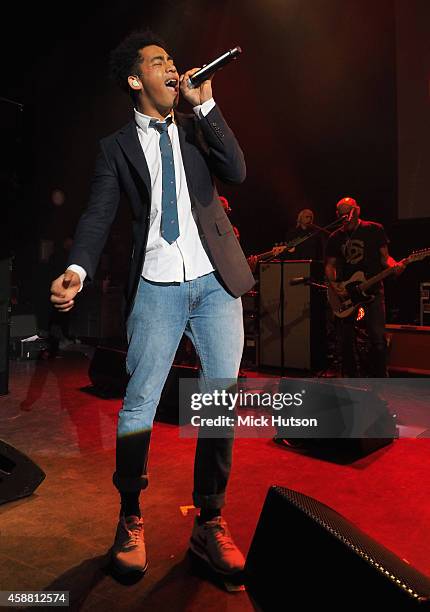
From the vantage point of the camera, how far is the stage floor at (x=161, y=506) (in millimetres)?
1585

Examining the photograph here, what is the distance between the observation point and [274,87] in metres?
8.27

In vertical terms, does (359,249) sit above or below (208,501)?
above

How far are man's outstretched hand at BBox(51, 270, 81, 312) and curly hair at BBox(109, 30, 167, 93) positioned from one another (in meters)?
0.76

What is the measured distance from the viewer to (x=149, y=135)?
177 centimetres

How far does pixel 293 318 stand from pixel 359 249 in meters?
1.28

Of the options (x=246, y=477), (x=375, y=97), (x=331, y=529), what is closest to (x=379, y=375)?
(x=246, y=477)

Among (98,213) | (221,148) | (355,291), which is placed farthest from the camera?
(355,291)

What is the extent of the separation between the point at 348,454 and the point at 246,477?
70 cm

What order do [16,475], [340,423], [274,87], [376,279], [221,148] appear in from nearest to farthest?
1. [221,148]
2. [16,475]
3. [340,423]
4. [376,279]
5. [274,87]

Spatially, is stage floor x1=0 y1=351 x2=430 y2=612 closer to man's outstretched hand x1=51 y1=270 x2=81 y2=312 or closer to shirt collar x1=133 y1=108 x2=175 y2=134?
man's outstretched hand x1=51 y1=270 x2=81 y2=312

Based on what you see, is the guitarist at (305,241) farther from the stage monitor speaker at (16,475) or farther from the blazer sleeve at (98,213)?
the blazer sleeve at (98,213)

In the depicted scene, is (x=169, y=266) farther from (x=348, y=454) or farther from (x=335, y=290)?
(x=335, y=290)

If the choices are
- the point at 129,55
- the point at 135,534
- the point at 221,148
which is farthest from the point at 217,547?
the point at 129,55

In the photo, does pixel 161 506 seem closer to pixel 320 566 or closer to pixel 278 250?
pixel 320 566
